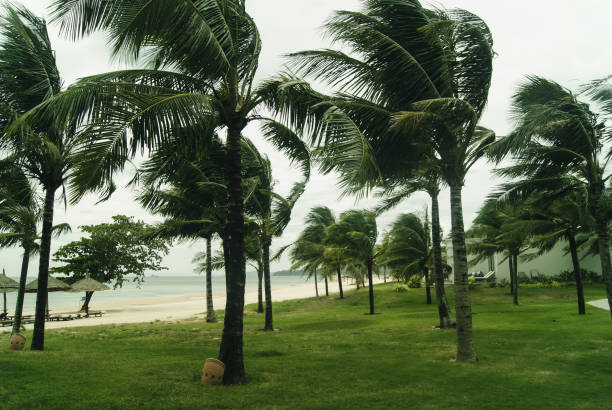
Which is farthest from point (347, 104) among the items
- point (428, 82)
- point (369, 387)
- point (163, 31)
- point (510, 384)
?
point (510, 384)

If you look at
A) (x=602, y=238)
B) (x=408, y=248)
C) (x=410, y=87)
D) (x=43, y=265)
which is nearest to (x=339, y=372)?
(x=410, y=87)

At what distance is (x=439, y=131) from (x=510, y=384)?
4.80 metres

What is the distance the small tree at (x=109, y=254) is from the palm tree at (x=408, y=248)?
1593cm

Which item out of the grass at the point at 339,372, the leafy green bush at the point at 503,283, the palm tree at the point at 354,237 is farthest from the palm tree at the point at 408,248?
the grass at the point at 339,372

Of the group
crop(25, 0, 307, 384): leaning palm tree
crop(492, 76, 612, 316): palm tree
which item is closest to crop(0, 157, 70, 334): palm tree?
crop(25, 0, 307, 384): leaning palm tree

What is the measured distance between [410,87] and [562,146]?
15.0 feet

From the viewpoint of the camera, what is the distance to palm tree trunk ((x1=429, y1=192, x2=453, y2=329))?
1387 centimetres

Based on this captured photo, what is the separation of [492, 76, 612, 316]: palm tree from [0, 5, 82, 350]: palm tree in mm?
9904

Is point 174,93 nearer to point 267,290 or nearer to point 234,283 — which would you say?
point 234,283

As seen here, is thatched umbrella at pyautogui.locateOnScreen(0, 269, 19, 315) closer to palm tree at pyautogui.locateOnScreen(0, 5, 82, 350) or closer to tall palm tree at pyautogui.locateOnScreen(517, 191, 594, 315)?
palm tree at pyautogui.locateOnScreen(0, 5, 82, 350)

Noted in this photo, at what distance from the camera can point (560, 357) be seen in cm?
873

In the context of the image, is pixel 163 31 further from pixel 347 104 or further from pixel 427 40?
pixel 427 40

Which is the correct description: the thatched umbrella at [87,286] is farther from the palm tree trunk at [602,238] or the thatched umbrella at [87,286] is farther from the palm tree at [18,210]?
the palm tree trunk at [602,238]

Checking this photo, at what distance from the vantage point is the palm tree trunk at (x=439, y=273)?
13867 mm
